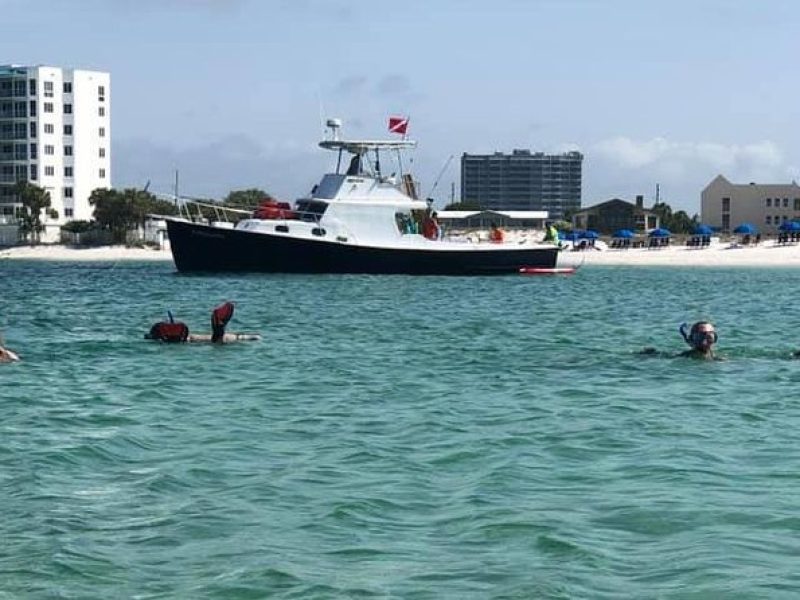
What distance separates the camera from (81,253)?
115312mm

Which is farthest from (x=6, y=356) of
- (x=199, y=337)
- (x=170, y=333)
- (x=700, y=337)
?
(x=700, y=337)

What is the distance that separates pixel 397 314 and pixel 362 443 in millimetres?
24167

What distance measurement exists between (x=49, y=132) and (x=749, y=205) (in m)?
69.0

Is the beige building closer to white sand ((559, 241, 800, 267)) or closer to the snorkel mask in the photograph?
white sand ((559, 241, 800, 267))

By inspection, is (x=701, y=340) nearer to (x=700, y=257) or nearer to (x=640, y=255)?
(x=700, y=257)

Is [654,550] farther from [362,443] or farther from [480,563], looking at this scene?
[362,443]

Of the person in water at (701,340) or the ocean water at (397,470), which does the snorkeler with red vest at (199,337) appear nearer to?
the ocean water at (397,470)

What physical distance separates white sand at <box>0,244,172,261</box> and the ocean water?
266ft

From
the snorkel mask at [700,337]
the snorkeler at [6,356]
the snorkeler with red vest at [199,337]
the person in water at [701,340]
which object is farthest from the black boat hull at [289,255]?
the snorkel mask at [700,337]

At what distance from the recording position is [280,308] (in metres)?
40.5

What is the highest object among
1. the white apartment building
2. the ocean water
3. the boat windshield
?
the white apartment building

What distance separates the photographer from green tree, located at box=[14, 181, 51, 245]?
4651 inches

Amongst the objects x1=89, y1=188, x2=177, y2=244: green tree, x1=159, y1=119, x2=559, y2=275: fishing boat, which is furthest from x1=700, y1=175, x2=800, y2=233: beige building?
x1=159, y1=119, x2=559, y2=275: fishing boat

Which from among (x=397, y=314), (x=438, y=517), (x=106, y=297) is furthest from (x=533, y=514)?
(x=106, y=297)
